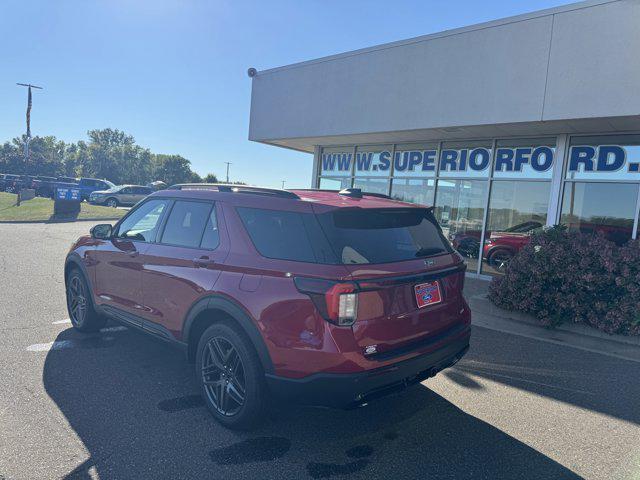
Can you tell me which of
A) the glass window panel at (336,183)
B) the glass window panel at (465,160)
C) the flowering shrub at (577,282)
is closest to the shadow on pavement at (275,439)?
the flowering shrub at (577,282)

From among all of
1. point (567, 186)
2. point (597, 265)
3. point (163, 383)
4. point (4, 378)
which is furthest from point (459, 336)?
point (567, 186)

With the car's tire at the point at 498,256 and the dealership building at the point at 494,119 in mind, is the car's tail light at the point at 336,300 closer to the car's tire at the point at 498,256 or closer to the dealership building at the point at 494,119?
the dealership building at the point at 494,119

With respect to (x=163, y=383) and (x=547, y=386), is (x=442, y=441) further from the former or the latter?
(x=163, y=383)

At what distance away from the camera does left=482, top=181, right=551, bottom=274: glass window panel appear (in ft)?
31.5

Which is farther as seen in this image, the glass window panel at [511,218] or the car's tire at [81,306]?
the glass window panel at [511,218]

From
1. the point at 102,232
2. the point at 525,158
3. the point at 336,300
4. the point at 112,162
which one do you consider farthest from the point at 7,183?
the point at 112,162

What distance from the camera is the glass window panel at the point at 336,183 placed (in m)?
13.1

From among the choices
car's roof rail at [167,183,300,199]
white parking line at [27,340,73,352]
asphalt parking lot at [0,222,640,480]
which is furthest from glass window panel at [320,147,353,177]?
white parking line at [27,340,73,352]

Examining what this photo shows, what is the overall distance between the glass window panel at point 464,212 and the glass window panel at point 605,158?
6.16 feet

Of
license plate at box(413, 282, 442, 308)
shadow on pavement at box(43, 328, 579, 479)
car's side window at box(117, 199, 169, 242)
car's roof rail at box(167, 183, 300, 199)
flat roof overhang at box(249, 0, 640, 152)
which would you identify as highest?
flat roof overhang at box(249, 0, 640, 152)

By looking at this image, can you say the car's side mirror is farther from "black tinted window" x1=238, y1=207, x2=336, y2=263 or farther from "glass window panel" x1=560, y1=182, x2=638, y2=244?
"glass window panel" x1=560, y1=182, x2=638, y2=244

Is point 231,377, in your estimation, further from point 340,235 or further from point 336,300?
point 340,235

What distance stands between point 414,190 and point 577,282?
6075 mm

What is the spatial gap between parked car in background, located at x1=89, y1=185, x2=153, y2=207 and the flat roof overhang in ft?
73.1
